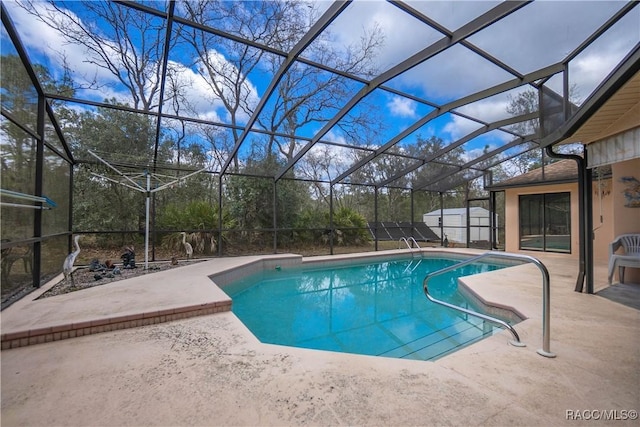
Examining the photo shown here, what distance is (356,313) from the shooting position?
4723 mm

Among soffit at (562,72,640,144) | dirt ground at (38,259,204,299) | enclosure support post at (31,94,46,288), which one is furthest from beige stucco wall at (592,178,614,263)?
enclosure support post at (31,94,46,288)

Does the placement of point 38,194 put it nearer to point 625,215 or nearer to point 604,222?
point 625,215

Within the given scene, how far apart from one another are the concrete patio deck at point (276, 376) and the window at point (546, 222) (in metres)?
7.12

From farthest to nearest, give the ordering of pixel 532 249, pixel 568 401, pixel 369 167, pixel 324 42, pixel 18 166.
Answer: pixel 369 167, pixel 532 249, pixel 324 42, pixel 18 166, pixel 568 401

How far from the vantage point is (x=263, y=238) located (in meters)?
10.2

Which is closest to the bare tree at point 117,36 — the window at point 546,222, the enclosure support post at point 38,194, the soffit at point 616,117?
the enclosure support post at point 38,194

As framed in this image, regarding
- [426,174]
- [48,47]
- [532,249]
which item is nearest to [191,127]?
[48,47]

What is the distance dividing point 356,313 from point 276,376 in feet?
9.47

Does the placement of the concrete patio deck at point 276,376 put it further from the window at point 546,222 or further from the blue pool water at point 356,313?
the window at point 546,222

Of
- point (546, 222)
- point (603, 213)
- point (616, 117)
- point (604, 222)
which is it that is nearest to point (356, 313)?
point (616, 117)

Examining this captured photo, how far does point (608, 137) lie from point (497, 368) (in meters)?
3.57

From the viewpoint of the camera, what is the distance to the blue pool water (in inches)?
139

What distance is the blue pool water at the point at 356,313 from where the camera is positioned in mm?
3525

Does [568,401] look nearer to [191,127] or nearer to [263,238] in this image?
[263,238]
